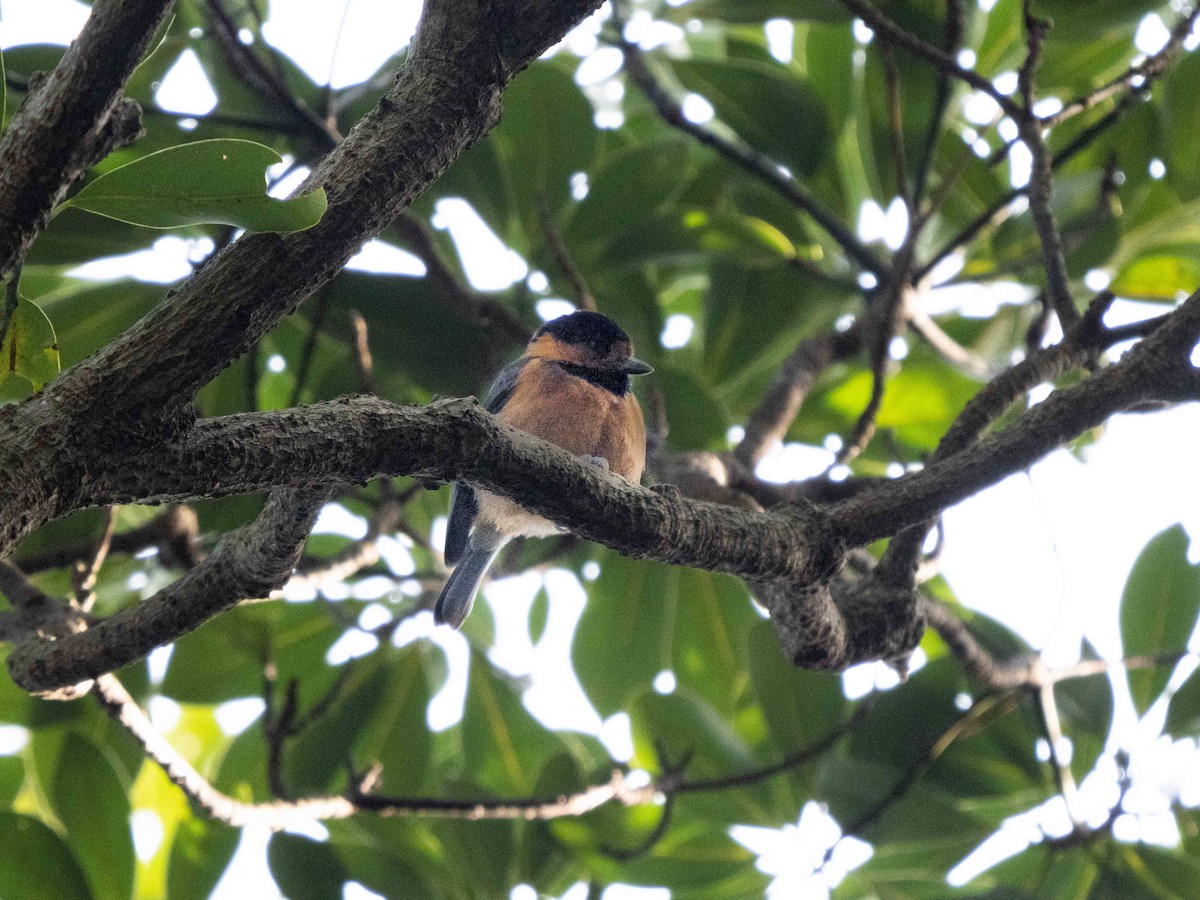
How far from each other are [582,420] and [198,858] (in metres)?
2.04

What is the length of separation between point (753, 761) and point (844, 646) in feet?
4.28

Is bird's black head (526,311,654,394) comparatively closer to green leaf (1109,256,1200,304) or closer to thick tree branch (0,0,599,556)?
green leaf (1109,256,1200,304)

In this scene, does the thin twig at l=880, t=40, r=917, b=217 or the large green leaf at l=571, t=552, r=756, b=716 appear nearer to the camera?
the thin twig at l=880, t=40, r=917, b=217

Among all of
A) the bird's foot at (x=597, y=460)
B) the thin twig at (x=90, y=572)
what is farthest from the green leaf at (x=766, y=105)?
the thin twig at (x=90, y=572)

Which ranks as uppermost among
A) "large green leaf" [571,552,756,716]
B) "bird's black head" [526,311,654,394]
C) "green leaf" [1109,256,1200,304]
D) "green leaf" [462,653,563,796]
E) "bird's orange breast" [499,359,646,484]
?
"green leaf" [1109,256,1200,304]

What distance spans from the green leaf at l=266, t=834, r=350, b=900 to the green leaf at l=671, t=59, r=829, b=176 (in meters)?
3.09

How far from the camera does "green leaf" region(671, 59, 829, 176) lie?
165 inches

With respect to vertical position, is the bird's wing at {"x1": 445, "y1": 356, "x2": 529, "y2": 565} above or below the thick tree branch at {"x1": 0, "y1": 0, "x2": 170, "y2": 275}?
above

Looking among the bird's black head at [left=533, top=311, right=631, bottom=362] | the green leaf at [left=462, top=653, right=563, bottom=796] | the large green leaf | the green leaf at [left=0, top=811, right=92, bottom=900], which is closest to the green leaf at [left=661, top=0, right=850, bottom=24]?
the bird's black head at [left=533, top=311, right=631, bottom=362]

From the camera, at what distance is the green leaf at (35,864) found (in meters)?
3.31

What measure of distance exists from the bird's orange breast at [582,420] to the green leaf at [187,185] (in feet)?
8.05

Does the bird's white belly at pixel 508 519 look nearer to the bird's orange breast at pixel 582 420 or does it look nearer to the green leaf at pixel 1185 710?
the bird's orange breast at pixel 582 420

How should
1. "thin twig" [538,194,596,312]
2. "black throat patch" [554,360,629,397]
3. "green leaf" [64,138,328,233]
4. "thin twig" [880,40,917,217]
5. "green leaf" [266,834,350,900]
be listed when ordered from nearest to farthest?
"green leaf" [64,138,328,233], "thin twig" [880,40,917,217], "thin twig" [538,194,596,312], "green leaf" [266,834,350,900], "black throat patch" [554,360,629,397]

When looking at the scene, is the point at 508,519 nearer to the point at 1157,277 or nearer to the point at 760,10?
the point at 760,10
